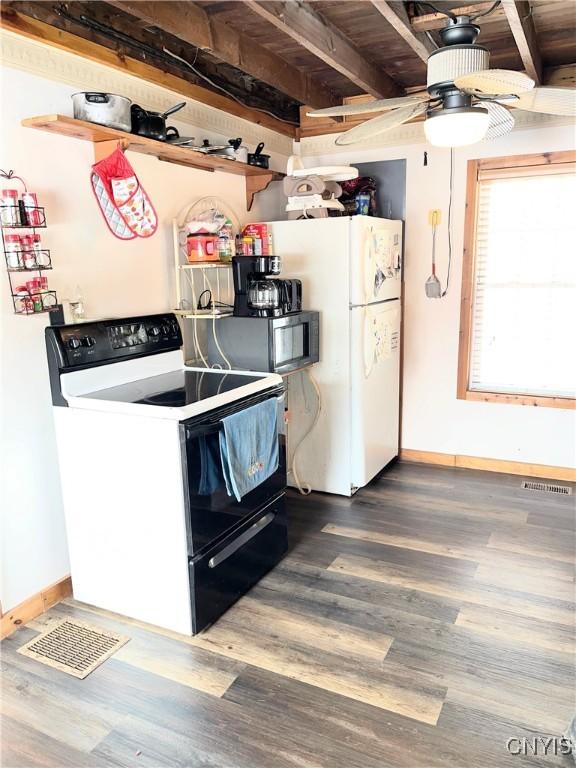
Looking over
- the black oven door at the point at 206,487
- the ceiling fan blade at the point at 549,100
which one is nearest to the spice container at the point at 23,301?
the black oven door at the point at 206,487

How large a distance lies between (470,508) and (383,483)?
0.62 meters

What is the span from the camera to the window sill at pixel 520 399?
3678 millimetres

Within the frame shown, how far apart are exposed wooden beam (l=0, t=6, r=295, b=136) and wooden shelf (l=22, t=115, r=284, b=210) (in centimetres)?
34

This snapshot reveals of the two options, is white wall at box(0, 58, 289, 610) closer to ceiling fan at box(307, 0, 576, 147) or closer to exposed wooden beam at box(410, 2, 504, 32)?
ceiling fan at box(307, 0, 576, 147)

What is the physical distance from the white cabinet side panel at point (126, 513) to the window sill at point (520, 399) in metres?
2.52

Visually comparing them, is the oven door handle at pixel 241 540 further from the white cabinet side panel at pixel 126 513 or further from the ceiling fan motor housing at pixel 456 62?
the ceiling fan motor housing at pixel 456 62

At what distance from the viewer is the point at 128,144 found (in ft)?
7.86

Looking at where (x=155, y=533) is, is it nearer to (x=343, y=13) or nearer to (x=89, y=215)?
(x=89, y=215)

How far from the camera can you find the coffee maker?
2.97 m

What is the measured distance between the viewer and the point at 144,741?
1.75 meters

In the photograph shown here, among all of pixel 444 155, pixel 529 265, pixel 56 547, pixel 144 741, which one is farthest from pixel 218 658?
pixel 444 155

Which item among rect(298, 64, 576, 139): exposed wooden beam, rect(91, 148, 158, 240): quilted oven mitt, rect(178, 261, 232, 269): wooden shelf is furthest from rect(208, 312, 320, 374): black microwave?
rect(298, 64, 576, 139): exposed wooden beam

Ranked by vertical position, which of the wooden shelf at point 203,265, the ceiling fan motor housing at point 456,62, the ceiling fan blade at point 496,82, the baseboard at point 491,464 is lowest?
the baseboard at point 491,464

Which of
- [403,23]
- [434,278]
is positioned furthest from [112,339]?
[434,278]
